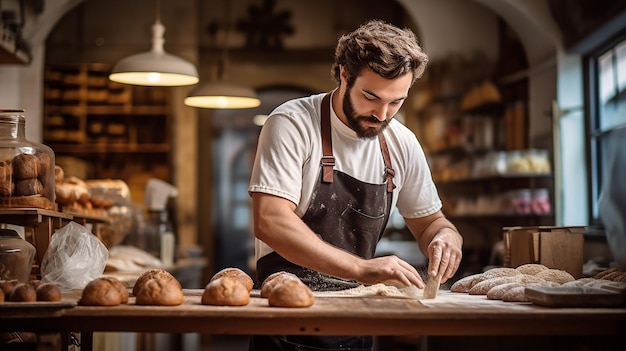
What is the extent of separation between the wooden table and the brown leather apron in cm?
61

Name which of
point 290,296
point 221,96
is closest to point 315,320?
point 290,296

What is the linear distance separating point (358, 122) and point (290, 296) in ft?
2.77

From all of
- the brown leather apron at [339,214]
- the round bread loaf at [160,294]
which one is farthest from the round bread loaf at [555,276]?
the round bread loaf at [160,294]

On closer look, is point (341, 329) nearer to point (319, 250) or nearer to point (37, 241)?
point (319, 250)

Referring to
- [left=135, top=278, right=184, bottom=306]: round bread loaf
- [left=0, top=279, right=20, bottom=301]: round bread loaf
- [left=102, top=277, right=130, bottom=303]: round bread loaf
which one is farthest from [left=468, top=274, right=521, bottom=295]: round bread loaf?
[left=0, top=279, right=20, bottom=301]: round bread loaf

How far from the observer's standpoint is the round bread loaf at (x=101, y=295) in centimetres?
235

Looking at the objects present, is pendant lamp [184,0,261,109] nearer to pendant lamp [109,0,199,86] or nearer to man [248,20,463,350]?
pendant lamp [109,0,199,86]

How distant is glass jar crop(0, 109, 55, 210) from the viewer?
3.08 metres

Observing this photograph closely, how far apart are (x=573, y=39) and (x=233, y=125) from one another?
11.3 meters

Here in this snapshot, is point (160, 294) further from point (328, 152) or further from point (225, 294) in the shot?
point (328, 152)

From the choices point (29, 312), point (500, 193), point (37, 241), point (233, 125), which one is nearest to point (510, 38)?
point (500, 193)

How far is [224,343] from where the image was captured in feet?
35.5

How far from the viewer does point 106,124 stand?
32.7 ft

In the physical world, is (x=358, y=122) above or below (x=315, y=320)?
above
